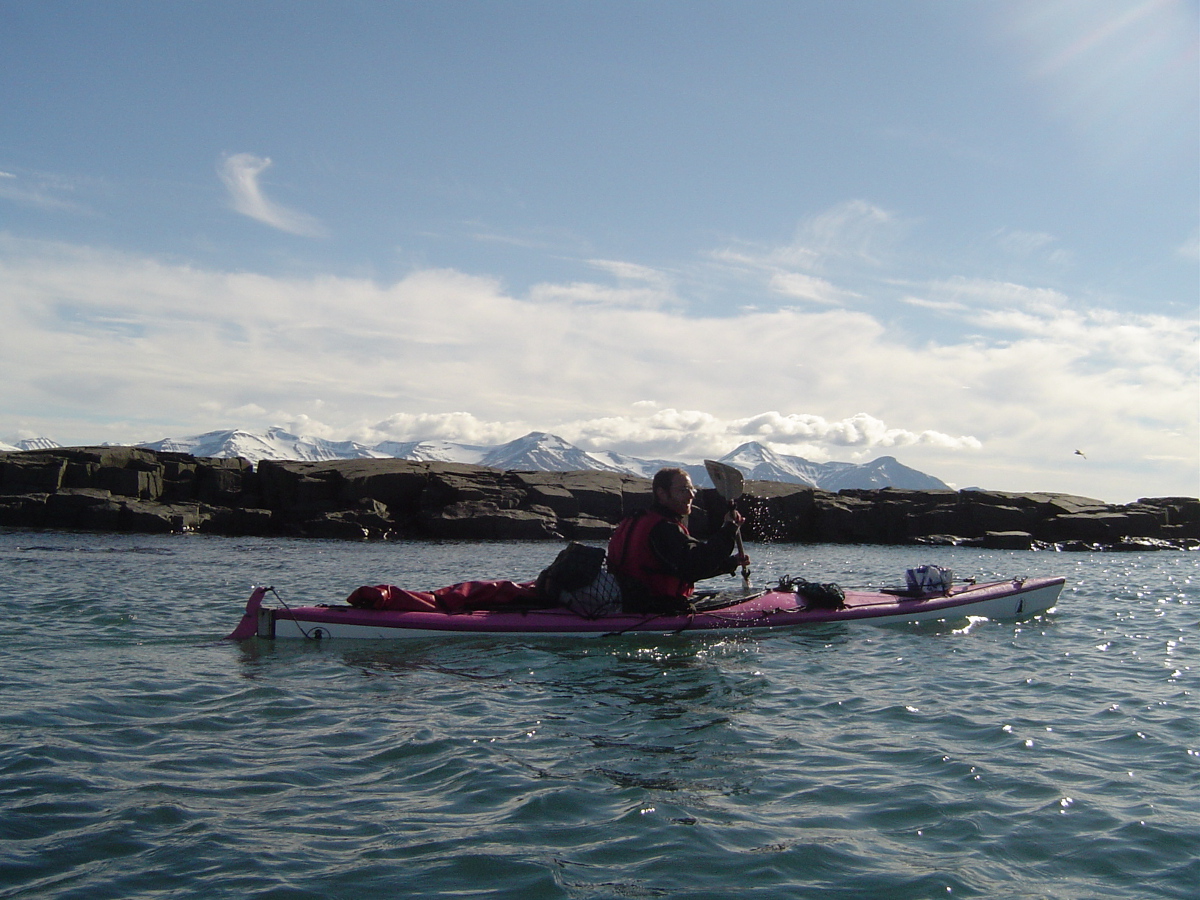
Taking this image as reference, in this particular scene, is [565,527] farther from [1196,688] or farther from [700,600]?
[1196,688]

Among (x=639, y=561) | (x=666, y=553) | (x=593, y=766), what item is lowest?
(x=593, y=766)

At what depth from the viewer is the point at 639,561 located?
10172mm

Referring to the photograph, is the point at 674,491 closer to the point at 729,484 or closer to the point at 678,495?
the point at 678,495

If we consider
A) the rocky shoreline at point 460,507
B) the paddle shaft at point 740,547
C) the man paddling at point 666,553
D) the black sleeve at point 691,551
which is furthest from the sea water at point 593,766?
the rocky shoreline at point 460,507

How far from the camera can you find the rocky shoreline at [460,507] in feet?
117

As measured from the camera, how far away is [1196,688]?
8422 millimetres

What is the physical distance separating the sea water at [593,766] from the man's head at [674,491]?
62.1 inches

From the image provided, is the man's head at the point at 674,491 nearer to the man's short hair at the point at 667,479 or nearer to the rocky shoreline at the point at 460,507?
the man's short hair at the point at 667,479

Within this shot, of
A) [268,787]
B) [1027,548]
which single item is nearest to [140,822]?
[268,787]

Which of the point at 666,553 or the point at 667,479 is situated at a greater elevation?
the point at 667,479

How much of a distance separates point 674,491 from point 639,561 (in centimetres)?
110

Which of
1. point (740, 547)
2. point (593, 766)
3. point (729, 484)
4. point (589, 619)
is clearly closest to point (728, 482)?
point (729, 484)

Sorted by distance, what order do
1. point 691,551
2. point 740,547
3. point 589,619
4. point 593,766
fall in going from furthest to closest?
point 740,547, point 589,619, point 691,551, point 593,766

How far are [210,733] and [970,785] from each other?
5.03 m
